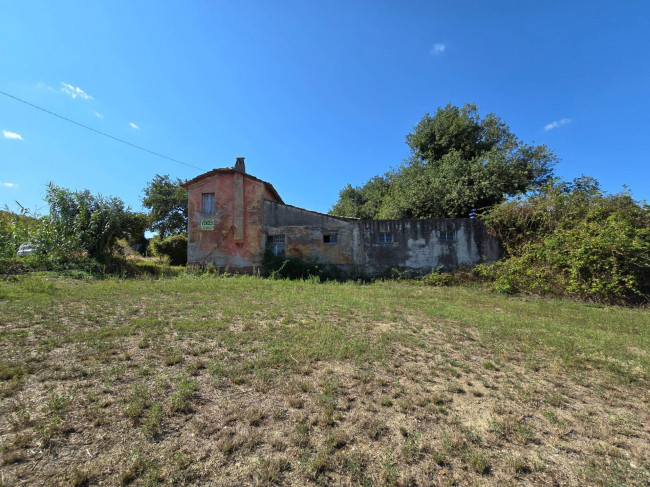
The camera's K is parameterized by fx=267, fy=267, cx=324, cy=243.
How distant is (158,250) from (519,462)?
23152 mm

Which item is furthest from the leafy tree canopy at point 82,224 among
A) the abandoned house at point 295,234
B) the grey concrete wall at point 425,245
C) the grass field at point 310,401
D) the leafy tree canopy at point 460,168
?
the leafy tree canopy at point 460,168

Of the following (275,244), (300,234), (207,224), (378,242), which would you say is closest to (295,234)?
(300,234)

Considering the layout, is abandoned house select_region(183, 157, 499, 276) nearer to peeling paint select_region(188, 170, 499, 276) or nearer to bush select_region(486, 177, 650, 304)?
peeling paint select_region(188, 170, 499, 276)

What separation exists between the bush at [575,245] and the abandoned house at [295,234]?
5.23 ft

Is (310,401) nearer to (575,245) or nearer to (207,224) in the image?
(575,245)

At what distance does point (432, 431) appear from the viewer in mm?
2447

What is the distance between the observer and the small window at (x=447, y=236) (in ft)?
41.6

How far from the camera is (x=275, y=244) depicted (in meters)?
13.8

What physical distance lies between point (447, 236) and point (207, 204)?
12.1 m

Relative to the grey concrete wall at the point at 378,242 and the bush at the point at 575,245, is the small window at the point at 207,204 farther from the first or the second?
the bush at the point at 575,245

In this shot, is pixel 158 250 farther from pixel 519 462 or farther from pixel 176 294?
pixel 519 462

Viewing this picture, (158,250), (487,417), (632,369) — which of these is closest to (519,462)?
(487,417)

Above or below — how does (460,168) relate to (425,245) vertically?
above

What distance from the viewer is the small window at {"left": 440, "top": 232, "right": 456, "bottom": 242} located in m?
12.7
